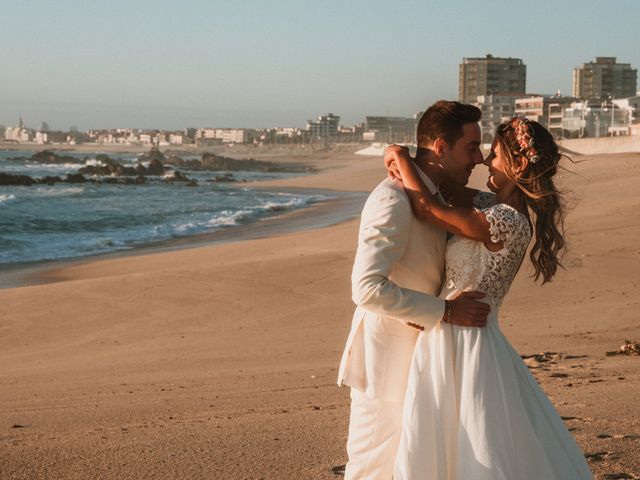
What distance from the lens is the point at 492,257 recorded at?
10.6 ft

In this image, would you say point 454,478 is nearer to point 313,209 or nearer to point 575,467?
point 575,467

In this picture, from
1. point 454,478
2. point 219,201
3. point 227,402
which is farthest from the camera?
point 219,201

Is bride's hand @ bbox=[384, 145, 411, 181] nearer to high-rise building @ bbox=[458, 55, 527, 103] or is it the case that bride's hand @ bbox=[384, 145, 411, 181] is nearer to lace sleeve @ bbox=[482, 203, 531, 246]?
lace sleeve @ bbox=[482, 203, 531, 246]

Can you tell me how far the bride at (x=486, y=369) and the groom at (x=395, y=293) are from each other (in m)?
0.06

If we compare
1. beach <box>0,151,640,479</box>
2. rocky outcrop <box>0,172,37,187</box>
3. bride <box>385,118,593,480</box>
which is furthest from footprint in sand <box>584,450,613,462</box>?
rocky outcrop <box>0,172,37,187</box>

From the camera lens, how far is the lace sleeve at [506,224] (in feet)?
10.5

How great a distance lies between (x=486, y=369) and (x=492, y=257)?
37 cm

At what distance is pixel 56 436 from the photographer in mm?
5656

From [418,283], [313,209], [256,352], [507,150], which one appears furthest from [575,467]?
[313,209]

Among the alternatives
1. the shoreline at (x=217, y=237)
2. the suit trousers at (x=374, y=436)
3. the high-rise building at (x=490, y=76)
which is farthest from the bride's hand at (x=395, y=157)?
the high-rise building at (x=490, y=76)

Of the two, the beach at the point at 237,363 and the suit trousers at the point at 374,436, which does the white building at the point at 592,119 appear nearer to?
the beach at the point at 237,363

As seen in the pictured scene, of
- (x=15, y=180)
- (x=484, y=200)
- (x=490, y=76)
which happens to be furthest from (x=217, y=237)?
(x=490, y=76)

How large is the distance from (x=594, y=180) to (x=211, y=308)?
17.2m

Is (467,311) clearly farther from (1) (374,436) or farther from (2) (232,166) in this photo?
(2) (232,166)
